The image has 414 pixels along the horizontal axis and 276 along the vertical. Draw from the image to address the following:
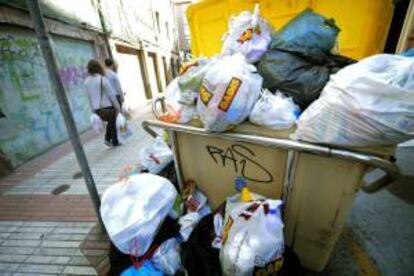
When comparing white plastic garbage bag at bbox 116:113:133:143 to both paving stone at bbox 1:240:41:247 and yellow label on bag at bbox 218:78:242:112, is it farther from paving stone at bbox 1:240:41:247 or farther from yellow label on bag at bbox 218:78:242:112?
yellow label on bag at bbox 218:78:242:112

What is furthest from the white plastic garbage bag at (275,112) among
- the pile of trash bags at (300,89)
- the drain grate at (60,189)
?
the drain grate at (60,189)

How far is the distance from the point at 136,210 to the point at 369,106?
1394 mm

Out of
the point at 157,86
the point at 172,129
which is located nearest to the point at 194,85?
the point at 172,129

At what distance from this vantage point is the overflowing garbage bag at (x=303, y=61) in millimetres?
1254

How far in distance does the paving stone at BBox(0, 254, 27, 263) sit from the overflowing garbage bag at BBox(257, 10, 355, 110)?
101 inches

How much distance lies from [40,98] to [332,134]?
5224 mm

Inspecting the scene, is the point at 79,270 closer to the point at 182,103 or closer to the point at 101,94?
the point at 182,103

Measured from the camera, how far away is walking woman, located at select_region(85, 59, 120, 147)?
12.0 feet

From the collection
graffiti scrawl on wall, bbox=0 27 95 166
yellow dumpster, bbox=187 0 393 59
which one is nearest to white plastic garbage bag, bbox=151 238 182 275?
yellow dumpster, bbox=187 0 393 59

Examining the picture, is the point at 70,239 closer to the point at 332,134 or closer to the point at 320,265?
the point at 320,265

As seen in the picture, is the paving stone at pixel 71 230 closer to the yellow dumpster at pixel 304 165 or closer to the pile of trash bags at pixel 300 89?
the yellow dumpster at pixel 304 165

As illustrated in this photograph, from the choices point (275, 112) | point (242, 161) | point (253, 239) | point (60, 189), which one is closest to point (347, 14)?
point (275, 112)

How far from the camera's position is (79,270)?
5.64ft

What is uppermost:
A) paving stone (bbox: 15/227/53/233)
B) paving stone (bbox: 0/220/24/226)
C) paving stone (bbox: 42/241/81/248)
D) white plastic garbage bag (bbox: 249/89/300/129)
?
white plastic garbage bag (bbox: 249/89/300/129)
